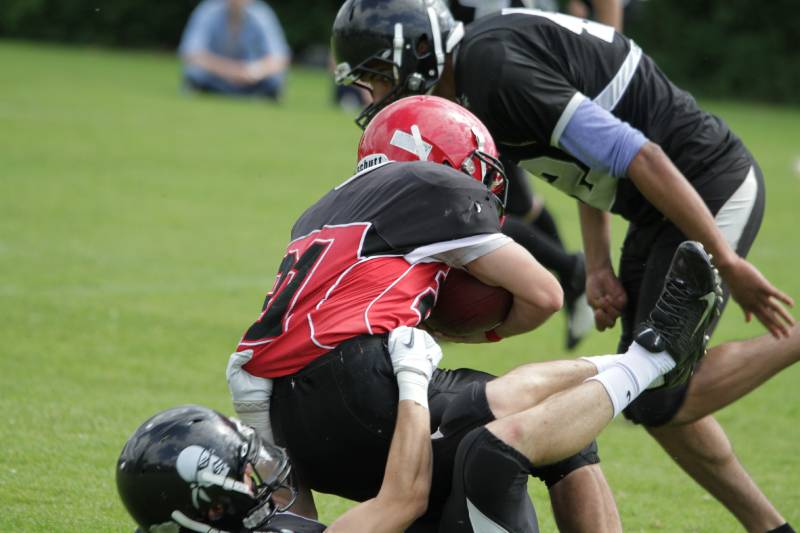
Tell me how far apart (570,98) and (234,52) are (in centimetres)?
1602

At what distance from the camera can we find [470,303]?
3.90 m

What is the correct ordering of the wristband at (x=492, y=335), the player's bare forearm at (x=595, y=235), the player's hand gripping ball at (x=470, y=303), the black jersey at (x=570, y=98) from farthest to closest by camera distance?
the player's bare forearm at (x=595, y=235) → the black jersey at (x=570, y=98) → the wristband at (x=492, y=335) → the player's hand gripping ball at (x=470, y=303)

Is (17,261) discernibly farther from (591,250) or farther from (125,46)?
(125,46)

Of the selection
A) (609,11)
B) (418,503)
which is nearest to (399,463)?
(418,503)

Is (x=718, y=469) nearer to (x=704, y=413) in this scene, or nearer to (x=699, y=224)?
(x=704, y=413)

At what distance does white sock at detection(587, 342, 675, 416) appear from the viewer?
3746 millimetres

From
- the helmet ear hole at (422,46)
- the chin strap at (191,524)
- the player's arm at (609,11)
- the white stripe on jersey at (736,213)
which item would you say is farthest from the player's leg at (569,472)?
the player's arm at (609,11)

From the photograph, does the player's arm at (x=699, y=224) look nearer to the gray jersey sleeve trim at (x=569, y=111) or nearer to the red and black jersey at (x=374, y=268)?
the gray jersey sleeve trim at (x=569, y=111)

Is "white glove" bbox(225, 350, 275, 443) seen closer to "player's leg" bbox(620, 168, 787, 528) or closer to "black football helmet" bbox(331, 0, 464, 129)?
"black football helmet" bbox(331, 0, 464, 129)

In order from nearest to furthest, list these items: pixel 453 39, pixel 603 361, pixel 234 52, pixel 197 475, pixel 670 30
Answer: pixel 197 475 < pixel 603 361 < pixel 453 39 < pixel 234 52 < pixel 670 30

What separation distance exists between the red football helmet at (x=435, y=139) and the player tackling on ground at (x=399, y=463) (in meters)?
0.71

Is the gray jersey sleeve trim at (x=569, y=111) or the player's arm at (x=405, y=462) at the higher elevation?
the gray jersey sleeve trim at (x=569, y=111)

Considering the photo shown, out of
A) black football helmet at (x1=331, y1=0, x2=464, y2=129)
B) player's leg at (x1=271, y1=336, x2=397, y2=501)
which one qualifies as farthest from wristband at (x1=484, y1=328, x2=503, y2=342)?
black football helmet at (x1=331, y1=0, x2=464, y2=129)

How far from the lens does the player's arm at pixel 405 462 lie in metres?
3.46
